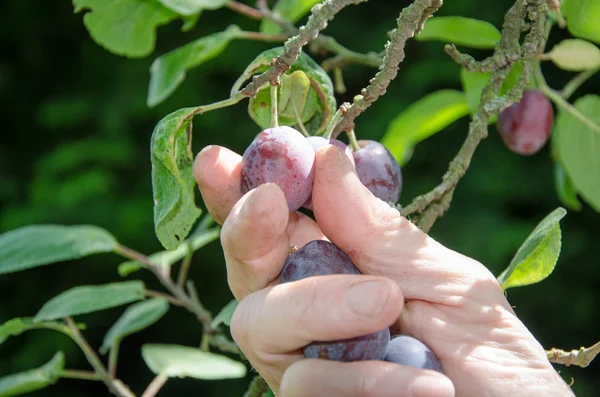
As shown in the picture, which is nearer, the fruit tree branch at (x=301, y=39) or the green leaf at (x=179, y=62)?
the fruit tree branch at (x=301, y=39)

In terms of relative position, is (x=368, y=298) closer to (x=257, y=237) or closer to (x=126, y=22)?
(x=257, y=237)

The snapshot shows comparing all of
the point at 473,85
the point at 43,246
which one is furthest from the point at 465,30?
the point at 43,246

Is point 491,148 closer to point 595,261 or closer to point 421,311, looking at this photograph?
point 595,261

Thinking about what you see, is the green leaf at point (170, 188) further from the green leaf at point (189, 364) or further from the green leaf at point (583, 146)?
the green leaf at point (583, 146)

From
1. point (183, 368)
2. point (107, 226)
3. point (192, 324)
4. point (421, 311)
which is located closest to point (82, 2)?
point (183, 368)

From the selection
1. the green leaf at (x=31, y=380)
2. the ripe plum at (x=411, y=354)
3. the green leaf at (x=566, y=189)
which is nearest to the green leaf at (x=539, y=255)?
the ripe plum at (x=411, y=354)

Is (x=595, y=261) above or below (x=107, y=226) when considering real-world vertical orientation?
above

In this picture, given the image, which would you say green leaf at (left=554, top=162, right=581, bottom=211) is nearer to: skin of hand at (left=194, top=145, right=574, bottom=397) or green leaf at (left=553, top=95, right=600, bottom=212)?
green leaf at (left=553, top=95, right=600, bottom=212)
